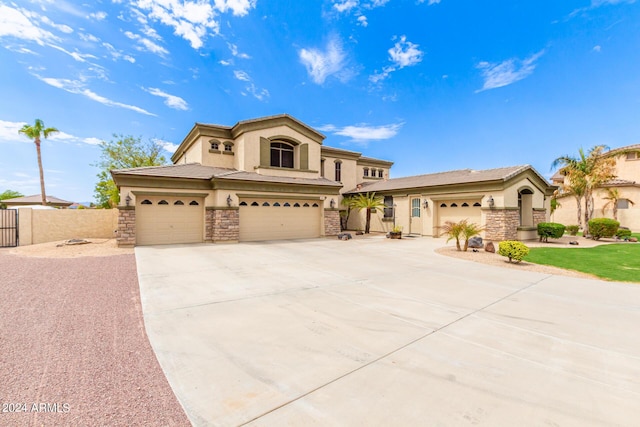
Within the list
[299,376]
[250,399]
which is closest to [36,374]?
[250,399]

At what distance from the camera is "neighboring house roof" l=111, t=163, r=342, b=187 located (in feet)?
45.4

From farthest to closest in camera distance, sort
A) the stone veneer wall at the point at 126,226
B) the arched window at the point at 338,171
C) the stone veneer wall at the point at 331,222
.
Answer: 1. the arched window at the point at 338,171
2. the stone veneer wall at the point at 331,222
3. the stone veneer wall at the point at 126,226

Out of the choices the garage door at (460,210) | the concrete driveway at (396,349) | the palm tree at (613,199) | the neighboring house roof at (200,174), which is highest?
the neighboring house roof at (200,174)

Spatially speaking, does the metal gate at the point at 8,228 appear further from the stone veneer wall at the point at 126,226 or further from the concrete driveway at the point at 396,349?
the concrete driveway at the point at 396,349

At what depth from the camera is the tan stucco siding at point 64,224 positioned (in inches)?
591

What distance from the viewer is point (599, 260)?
10.7m

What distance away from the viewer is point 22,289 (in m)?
6.56

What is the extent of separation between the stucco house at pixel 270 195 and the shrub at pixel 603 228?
301cm

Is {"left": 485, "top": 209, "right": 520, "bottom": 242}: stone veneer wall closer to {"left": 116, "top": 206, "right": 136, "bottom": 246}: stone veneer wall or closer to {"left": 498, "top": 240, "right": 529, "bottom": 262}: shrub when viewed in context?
{"left": 498, "top": 240, "right": 529, "bottom": 262}: shrub

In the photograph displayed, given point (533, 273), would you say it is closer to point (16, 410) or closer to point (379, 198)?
point (16, 410)

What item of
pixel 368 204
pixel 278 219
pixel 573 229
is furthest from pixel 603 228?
pixel 278 219

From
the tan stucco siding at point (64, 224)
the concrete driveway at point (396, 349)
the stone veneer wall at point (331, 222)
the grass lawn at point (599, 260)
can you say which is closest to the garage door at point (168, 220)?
the tan stucco siding at point (64, 224)

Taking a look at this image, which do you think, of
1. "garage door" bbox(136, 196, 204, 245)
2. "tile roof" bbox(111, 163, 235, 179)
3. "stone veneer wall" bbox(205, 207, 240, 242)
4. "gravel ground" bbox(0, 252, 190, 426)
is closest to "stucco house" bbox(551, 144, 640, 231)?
"stone veneer wall" bbox(205, 207, 240, 242)

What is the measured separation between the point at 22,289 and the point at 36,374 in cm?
523
